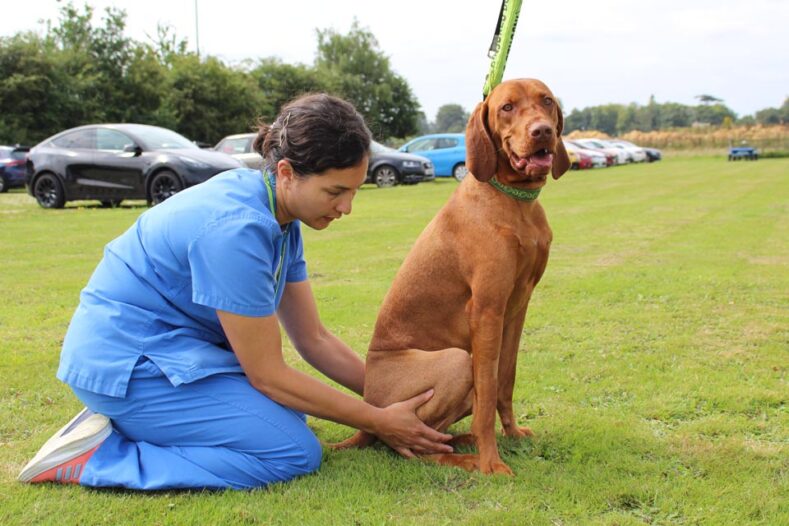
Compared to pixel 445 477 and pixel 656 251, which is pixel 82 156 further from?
pixel 445 477

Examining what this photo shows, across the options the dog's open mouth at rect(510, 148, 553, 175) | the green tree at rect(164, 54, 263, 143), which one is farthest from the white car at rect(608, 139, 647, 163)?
the dog's open mouth at rect(510, 148, 553, 175)

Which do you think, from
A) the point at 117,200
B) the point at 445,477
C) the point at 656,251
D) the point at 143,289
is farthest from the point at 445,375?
the point at 117,200

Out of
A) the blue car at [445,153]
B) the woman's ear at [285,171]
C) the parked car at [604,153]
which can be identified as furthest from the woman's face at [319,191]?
the parked car at [604,153]

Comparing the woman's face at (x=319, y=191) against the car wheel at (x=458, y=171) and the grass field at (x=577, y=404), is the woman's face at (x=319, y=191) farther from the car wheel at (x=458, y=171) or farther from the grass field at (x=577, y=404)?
the car wheel at (x=458, y=171)

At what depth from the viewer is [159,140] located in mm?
14203

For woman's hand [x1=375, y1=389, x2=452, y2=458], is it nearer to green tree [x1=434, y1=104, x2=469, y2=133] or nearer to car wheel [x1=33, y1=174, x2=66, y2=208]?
car wheel [x1=33, y1=174, x2=66, y2=208]

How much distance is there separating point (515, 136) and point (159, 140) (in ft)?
40.6

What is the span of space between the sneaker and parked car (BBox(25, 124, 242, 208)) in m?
10.7

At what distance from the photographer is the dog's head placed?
2.97 m

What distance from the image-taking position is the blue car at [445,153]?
79.8ft

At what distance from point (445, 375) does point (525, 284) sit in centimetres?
52

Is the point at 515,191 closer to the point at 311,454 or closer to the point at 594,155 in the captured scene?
the point at 311,454

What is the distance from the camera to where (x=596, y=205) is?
15836 millimetres

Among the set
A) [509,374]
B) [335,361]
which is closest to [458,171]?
[335,361]
